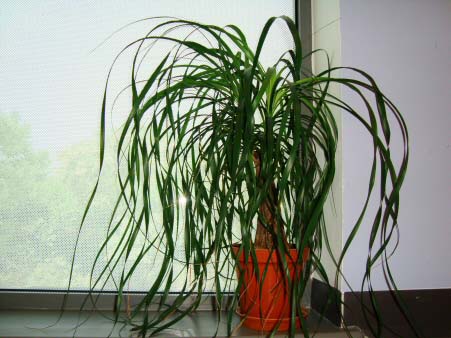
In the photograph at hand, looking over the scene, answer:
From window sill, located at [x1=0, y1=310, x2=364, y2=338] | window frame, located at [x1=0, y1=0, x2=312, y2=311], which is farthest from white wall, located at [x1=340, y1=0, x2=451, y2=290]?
window frame, located at [x1=0, y1=0, x2=312, y2=311]

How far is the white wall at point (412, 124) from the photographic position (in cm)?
123

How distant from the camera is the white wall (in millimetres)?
1230

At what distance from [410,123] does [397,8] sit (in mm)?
331

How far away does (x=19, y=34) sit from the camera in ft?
4.60

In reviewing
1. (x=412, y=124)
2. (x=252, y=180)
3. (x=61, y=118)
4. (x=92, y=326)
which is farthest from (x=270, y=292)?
(x=61, y=118)

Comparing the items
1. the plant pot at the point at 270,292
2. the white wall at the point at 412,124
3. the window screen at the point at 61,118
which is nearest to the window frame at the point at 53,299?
the window screen at the point at 61,118

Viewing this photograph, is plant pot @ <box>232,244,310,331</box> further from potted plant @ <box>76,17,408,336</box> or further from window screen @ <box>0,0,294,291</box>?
window screen @ <box>0,0,294,291</box>

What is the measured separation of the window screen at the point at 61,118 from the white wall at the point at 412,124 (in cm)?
31

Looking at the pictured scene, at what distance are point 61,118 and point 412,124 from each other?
1.02 meters

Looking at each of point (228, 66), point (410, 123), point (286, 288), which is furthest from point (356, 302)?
point (228, 66)

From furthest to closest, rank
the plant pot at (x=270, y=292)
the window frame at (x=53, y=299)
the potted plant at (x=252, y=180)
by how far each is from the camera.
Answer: the window frame at (x=53, y=299) → the plant pot at (x=270, y=292) → the potted plant at (x=252, y=180)

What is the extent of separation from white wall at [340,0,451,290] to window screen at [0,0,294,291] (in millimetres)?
308

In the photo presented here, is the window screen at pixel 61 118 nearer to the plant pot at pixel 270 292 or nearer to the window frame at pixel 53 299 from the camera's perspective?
the window frame at pixel 53 299

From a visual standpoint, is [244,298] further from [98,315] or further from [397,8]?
[397,8]
